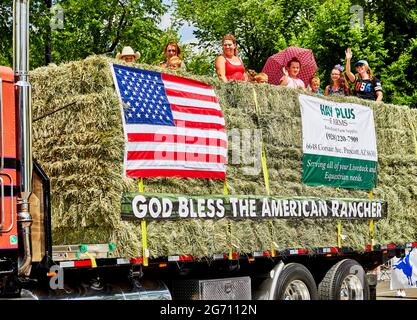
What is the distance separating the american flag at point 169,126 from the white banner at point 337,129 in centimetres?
188

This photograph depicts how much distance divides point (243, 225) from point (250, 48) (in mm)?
34140

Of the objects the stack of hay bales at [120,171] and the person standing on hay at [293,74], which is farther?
the person standing on hay at [293,74]

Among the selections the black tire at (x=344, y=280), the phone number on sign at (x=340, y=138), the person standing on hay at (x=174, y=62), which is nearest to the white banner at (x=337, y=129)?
the phone number on sign at (x=340, y=138)

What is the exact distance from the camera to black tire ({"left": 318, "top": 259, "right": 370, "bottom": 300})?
11.9 metres

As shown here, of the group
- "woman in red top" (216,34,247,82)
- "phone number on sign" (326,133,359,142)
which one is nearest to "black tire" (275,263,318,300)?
"phone number on sign" (326,133,359,142)

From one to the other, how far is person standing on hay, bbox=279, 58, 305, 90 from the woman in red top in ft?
3.63

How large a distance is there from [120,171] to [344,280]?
4.71 metres

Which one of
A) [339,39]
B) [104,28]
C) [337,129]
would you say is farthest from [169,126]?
[339,39]

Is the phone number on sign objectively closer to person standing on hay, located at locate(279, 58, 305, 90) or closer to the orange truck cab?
person standing on hay, located at locate(279, 58, 305, 90)

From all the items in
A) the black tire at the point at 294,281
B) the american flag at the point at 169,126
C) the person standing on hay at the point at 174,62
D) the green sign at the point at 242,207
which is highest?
the person standing on hay at the point at 174,62

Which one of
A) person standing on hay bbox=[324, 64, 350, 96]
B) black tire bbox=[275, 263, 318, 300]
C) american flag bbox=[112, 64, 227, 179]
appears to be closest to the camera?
american flag bbox=[112, 64, 227, 179]

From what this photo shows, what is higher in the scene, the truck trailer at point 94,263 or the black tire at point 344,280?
the truck trailer at point 94,263

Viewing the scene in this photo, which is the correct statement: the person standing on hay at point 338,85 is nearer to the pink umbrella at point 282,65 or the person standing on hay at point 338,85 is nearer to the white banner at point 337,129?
the pink umbrella at point 282,65

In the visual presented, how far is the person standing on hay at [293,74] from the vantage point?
1255cm
